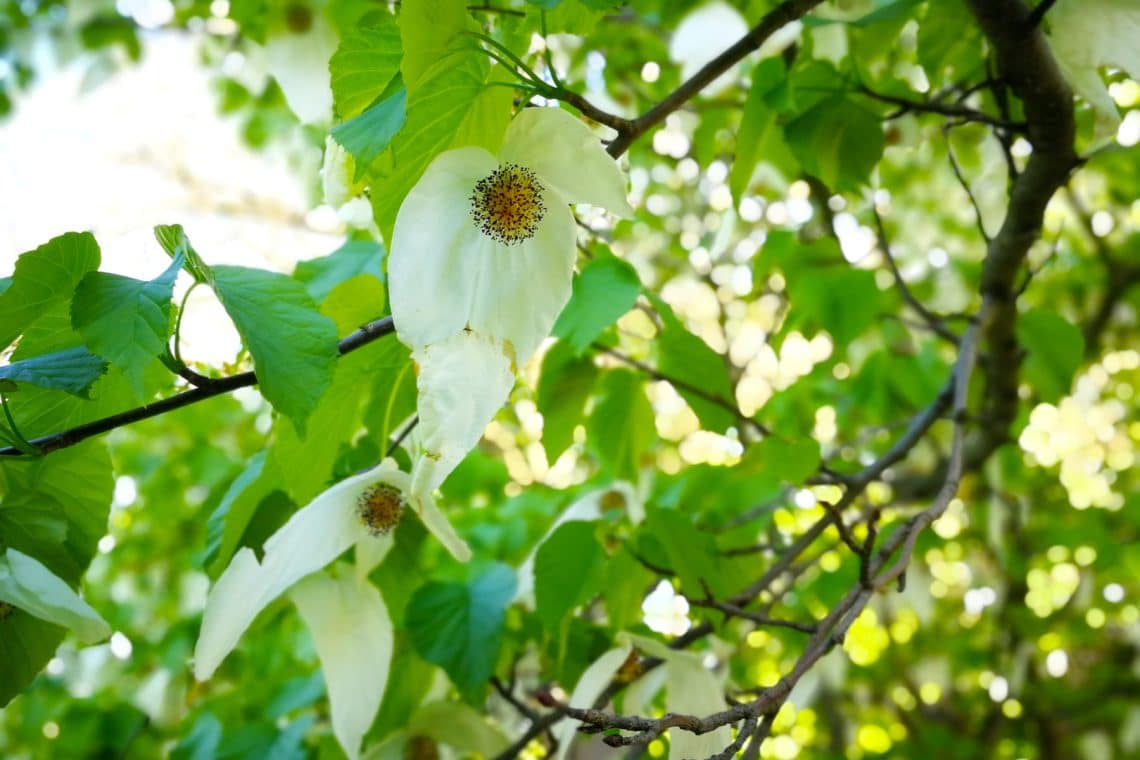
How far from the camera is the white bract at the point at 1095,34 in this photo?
73 centimetres

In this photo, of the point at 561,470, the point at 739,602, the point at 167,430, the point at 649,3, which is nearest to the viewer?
the point at 739,602

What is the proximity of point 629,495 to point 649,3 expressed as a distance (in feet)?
2.39

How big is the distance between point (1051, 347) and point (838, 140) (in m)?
0.50

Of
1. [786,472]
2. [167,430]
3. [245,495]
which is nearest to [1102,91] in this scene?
[786,472]

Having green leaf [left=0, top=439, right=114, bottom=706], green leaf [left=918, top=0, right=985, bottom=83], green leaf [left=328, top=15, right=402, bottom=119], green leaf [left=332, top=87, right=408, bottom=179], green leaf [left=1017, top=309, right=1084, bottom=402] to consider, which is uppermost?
green leaf [left=1017, top=309, right=1084, bottom=402]

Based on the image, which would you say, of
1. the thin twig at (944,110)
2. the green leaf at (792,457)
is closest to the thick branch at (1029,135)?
the thin twig at (944,110)

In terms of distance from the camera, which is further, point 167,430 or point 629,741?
point 167,430

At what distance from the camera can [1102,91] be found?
2.59 ft

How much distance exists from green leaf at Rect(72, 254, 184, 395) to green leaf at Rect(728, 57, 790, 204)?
0.51 metres

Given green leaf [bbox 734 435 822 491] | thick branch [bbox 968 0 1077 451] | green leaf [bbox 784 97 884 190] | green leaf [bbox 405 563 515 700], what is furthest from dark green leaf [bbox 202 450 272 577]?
thick branch [bbox 968 0 1077 451]

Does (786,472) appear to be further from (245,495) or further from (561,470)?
(561,470)

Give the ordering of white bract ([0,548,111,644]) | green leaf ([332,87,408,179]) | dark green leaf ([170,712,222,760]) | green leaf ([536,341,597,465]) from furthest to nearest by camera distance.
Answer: dark green leaf ([170,712,222,760]) < green leaf ([536,341,597,465]) < white bract ([0,548,111,644]) < green leaf ([332,87,408,179])

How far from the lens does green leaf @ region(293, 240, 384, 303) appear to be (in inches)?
35.6

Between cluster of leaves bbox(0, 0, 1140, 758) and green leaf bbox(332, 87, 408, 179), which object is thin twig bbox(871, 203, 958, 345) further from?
green leaf bbox(332, 87, 408, 179)
